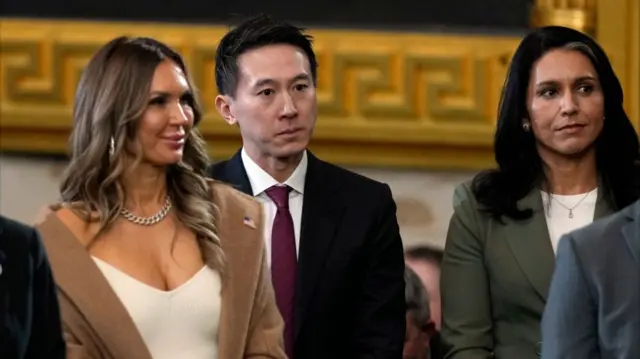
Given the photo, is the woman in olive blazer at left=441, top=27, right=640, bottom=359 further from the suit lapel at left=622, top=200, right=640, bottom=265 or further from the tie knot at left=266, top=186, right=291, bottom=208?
the suit lapel at left=622, top=200, right=640, bottom=265

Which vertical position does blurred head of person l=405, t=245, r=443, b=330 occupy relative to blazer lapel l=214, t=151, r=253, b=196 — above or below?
below

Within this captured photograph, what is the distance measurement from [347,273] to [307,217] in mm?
127

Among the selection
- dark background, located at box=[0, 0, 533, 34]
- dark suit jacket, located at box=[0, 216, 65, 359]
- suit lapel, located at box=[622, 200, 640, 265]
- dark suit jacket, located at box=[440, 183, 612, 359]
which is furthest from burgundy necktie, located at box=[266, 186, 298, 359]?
dark background, located at box=[0, 0, 533, 34]

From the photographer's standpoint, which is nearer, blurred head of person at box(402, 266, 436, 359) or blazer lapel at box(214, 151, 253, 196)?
blazer lapel at box(214, 151, 253, 196)

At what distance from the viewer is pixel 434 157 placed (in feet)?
13.8

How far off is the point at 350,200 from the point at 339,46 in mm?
1186

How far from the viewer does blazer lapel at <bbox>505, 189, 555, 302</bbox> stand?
2957mm

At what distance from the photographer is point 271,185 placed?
9.99ft

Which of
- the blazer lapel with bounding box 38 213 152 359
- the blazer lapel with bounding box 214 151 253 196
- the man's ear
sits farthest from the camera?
the man's ear

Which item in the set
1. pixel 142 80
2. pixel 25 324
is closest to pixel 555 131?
pixel 142 80

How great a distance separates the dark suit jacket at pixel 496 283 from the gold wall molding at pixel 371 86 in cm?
116

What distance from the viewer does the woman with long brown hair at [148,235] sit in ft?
8.63

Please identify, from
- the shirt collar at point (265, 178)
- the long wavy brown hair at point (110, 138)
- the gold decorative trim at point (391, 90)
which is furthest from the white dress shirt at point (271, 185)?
the gold decorative trim at point (391, 90)

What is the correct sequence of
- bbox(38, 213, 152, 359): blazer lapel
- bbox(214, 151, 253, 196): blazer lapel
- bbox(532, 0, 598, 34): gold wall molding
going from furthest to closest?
bbox(532, 0, 598, 34): gold wall molding < bbox(214, 151, 253, 196): blazer lapel < bbox(38, 213, 152, 359): blazer lapel
